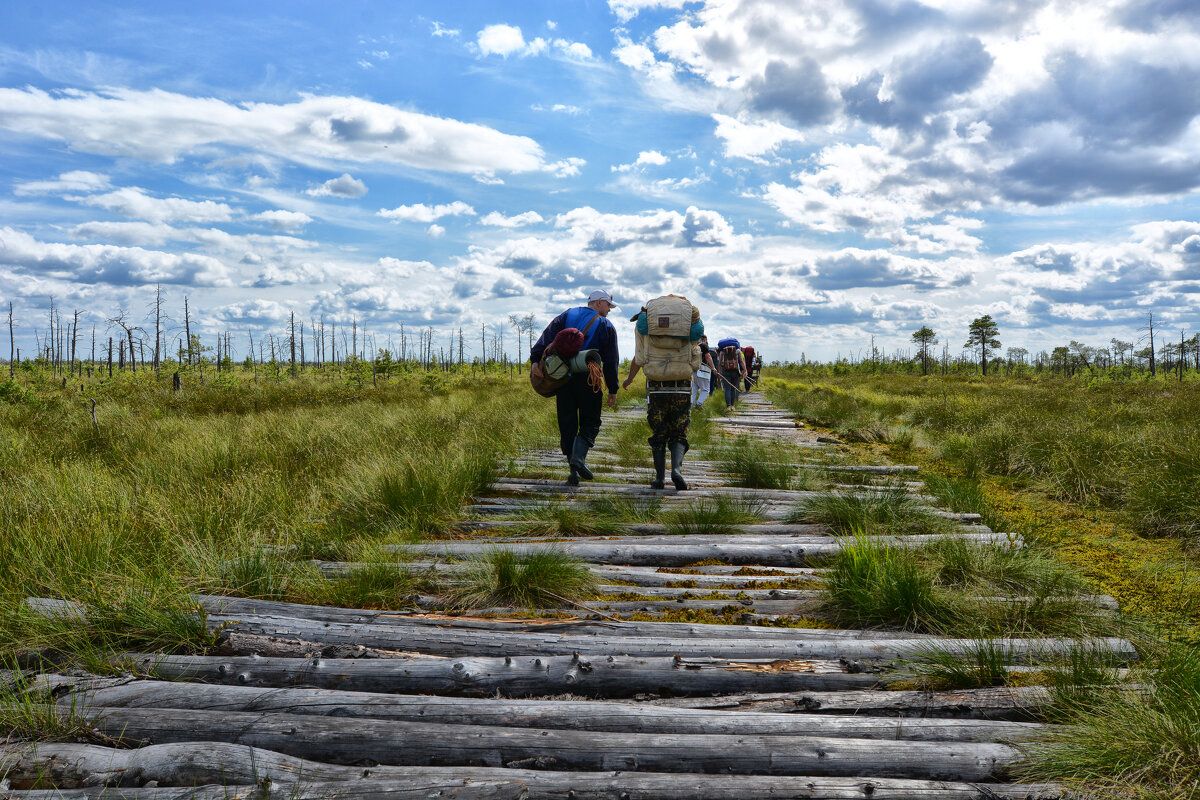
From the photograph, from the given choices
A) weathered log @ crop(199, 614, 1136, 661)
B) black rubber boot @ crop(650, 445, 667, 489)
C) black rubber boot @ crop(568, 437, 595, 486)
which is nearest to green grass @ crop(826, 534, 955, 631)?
weathered log @ crop(199, 614, 1136, 661)

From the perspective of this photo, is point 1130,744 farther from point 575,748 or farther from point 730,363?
point 730,363

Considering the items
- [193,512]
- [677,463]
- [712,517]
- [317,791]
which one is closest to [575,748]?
[317,791]

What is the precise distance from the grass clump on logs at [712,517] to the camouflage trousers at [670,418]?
3.93 feet

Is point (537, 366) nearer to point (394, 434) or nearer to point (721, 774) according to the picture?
point (394, 434)

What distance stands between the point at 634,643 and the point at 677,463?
3.70 meters

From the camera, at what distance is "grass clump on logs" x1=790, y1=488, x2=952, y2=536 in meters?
4.56

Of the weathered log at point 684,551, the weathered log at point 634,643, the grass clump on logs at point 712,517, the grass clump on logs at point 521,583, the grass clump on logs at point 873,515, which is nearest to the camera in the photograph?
the weathered log at point 634,643

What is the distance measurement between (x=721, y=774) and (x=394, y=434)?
7.74 metres

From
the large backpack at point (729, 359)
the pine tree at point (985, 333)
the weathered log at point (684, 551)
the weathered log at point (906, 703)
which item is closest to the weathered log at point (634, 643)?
the weathered log at point (906, 703)

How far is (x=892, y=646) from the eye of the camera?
2.68 meters

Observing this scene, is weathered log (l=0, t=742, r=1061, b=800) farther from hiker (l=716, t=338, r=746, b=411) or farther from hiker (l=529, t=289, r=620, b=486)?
hiker (l=716, t=338, r=746, b=411)

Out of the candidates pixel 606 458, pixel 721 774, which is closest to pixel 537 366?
pixel 606 458

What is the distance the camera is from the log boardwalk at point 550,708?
197 centimetres

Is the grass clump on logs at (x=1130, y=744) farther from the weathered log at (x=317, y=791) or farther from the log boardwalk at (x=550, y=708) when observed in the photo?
the weathered log at (x=317, y=791)
